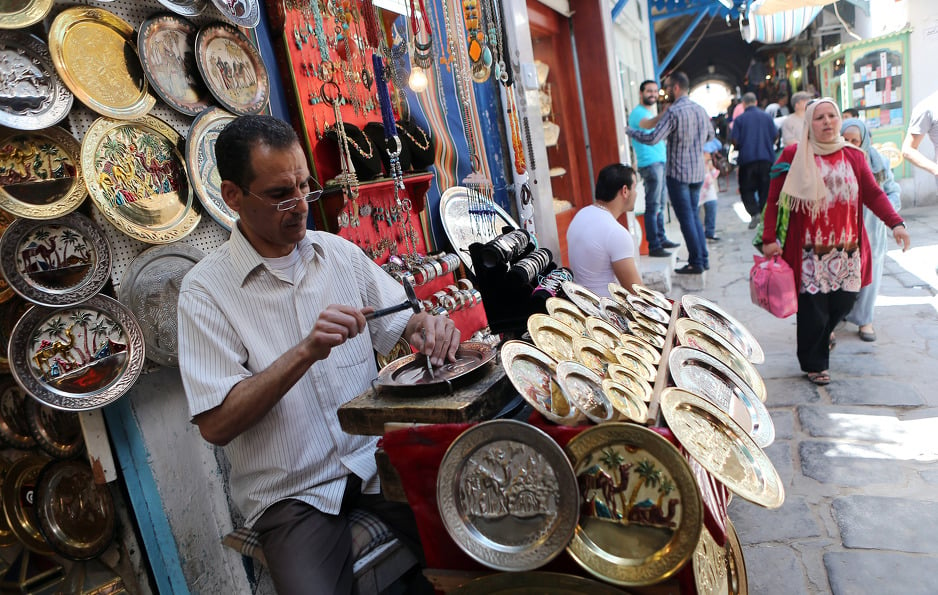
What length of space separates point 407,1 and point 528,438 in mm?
2975

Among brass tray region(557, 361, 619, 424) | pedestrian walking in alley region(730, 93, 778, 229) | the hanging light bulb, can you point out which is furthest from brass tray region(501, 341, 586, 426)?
pedestrian walking in alley region(730, 93, 778, 229)

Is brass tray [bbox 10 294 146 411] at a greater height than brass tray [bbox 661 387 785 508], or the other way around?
brass tray [bbox 10 294 146 411]

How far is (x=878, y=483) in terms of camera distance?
278 centimetres

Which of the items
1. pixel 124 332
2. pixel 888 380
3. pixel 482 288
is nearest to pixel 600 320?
pixel 482 288

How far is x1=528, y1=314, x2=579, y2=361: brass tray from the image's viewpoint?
1.98m

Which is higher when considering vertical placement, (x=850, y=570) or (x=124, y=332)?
(x=124, y=332)

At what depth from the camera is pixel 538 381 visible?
1671mm

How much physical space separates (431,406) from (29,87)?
1462 millimetres

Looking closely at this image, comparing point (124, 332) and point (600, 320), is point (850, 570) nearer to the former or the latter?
point (600, 320)

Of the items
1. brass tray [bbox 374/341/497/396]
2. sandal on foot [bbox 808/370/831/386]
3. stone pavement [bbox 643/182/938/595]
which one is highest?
brass tray [bbox 374/341/497/396]

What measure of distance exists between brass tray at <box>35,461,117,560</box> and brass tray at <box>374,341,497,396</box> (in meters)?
1.08

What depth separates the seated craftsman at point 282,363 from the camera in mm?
1580

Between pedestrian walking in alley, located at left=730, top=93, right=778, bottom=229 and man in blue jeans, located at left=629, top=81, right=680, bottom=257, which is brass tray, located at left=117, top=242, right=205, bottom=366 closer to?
man in blue jeans, located at left=629, top=81, right=680, bottom=257

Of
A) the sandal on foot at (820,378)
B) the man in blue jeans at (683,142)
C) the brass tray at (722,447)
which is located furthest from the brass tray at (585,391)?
the man in blue jeans at (683,142)
